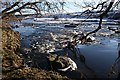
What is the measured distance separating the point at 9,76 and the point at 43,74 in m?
1.46

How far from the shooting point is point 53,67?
522 inches

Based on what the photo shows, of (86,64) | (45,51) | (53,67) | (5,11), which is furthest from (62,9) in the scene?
(45,51)

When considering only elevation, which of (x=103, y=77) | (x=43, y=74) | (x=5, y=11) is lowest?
(x=103, y=77)

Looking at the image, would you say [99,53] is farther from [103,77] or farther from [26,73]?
[26,73]

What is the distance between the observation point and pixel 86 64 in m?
14.9

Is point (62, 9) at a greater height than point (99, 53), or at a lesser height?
greater

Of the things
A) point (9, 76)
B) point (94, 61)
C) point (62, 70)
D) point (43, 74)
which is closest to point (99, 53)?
point (94, 61)

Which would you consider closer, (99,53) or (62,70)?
(62,70)

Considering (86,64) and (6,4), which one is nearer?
(6,4)

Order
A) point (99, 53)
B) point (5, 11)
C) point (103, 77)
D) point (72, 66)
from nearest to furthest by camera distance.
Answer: point (5, 11) < point (103, 77) < point (72, 66) < point (99, 53)

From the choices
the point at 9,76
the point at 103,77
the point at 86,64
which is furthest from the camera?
the point at 86,64

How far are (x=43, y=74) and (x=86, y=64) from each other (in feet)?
19.6

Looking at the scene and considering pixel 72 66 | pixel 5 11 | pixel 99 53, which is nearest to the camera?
pixel 5 11

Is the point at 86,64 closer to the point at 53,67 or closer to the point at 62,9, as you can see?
the point at 53,67
